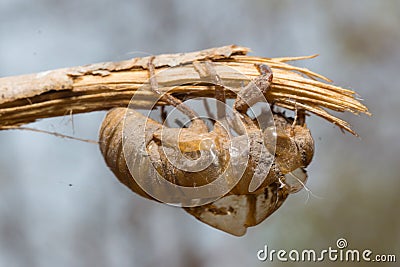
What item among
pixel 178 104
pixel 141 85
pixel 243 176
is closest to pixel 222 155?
pixel 243 176

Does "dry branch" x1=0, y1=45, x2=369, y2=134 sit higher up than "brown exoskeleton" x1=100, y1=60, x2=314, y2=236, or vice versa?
"dry branch" x1=0, y1=45, x2=369, y2=134

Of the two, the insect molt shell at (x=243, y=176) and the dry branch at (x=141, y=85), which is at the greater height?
the dry branch at (x=141, y=85)

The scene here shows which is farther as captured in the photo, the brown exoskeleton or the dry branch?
the dry branch

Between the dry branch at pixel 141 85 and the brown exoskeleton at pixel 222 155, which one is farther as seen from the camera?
the dry branch at pixel 141 85

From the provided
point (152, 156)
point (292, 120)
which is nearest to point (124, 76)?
point (152, 156)

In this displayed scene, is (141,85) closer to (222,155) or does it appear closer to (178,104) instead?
(178,104)
